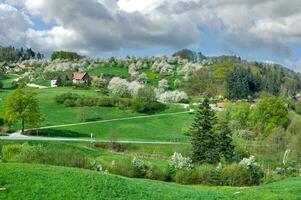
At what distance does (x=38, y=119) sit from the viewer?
8306 centimetres

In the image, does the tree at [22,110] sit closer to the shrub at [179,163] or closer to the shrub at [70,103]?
the shrub at [70,103]

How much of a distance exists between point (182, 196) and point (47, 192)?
689 centimetres

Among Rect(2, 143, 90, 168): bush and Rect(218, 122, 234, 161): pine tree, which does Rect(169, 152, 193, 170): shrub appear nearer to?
Rect(218, 122, 234, 161): pine tree

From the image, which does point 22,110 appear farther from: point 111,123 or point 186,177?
point 186,177

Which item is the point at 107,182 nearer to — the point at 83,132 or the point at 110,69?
the point at 83,132

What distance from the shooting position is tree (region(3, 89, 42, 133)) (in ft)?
268

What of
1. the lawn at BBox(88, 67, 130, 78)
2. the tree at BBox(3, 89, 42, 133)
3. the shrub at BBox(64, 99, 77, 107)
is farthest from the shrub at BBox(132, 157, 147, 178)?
the lawn at BBox(88, 67, 130, 78)

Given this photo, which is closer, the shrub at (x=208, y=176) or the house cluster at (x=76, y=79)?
the shrub at (x=208, y=176)

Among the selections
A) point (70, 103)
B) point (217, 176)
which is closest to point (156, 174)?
point (217, 176)

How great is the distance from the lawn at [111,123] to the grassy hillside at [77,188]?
5907cm

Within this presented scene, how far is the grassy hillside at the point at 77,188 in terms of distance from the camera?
74.7 ft

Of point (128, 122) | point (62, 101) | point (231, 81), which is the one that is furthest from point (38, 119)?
point (231, 81)

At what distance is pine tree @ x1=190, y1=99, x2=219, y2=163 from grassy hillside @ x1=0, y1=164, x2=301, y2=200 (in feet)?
120

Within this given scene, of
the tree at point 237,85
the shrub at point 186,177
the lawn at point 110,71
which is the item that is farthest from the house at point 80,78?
the shrub at point 186,177
